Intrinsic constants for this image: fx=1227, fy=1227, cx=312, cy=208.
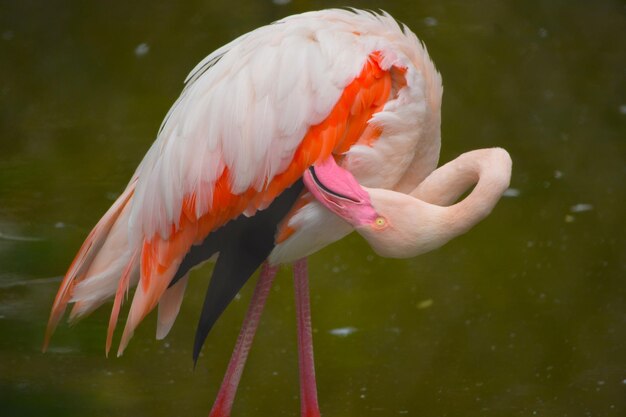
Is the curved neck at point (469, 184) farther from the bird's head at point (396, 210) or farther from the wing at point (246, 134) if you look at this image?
the wing at point (246, 134)

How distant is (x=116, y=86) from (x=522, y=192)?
1827mm

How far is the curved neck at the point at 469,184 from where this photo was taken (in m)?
2.96

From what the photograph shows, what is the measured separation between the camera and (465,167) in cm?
308

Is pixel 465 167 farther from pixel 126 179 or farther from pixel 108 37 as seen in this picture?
pixel 108 37

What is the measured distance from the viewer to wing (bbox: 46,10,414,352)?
9.74 ft

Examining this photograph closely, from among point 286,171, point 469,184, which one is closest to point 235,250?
point 286,171

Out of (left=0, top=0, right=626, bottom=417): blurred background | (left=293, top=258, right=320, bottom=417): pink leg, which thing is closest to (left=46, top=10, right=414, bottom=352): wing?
(left=293, top=258, right=320, bottom=417): pink leg

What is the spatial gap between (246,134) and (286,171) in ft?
0.44

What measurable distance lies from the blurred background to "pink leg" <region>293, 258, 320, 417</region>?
0.46 metres

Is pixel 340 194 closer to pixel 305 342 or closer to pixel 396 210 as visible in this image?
pixel 396 210

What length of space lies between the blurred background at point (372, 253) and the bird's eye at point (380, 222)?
1.07 m

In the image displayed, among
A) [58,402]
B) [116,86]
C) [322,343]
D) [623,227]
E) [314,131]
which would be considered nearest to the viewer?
[314,131]

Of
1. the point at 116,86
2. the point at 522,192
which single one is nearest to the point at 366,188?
the point at 522,192

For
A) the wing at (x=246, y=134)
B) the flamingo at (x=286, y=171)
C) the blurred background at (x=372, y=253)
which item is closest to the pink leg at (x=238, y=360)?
the flamingo at (x=286, y=171)
